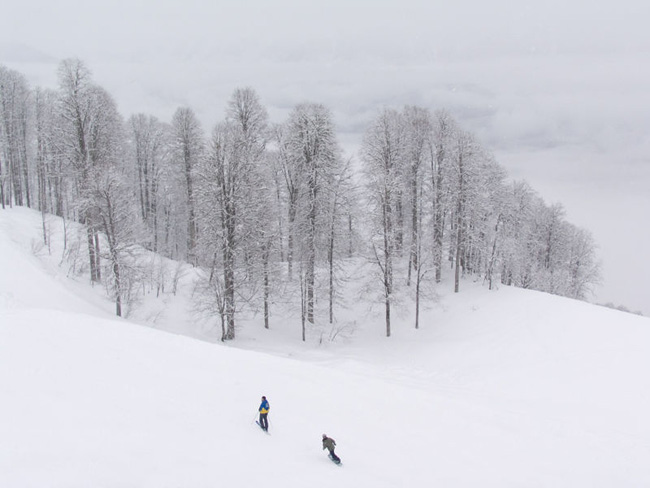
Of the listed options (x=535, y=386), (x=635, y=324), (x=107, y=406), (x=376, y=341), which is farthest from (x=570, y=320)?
(x=107, y=406)

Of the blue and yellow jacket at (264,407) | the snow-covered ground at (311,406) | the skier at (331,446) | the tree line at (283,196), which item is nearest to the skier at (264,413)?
the blue and yellow jacket at (264,407)

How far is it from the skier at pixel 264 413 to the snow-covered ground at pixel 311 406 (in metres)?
0.25

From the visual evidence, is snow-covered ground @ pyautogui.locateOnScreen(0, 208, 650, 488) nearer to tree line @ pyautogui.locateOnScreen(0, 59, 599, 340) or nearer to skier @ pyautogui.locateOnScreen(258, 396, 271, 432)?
skier @ pyautogui.locateOnScreen(258, 396, 271, 432)

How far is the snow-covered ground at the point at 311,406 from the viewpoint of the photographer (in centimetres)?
953

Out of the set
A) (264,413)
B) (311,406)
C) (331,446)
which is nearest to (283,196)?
(311,406)

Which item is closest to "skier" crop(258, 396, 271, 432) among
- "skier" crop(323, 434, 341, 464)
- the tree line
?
"skier" crop(323, 434, 341, 464)

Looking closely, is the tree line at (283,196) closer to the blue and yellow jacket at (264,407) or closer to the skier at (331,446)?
the blue and yellow jacket at (264,407)

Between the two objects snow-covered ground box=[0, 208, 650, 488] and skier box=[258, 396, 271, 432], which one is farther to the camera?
skier box=[258, 396, 271, 432]

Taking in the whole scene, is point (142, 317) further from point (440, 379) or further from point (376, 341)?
point (440, 379)

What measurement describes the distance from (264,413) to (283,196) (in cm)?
2445

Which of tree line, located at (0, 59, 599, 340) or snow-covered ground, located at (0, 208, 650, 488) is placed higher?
tree line, located at (0, 59, 599, 340)

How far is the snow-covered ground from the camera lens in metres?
9.53

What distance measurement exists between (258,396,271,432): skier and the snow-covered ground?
250 mm

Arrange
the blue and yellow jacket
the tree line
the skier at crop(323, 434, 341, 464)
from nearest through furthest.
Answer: the skier at crop(323, 434, 341, 464) < the blue and yellow jacket < the tree line
